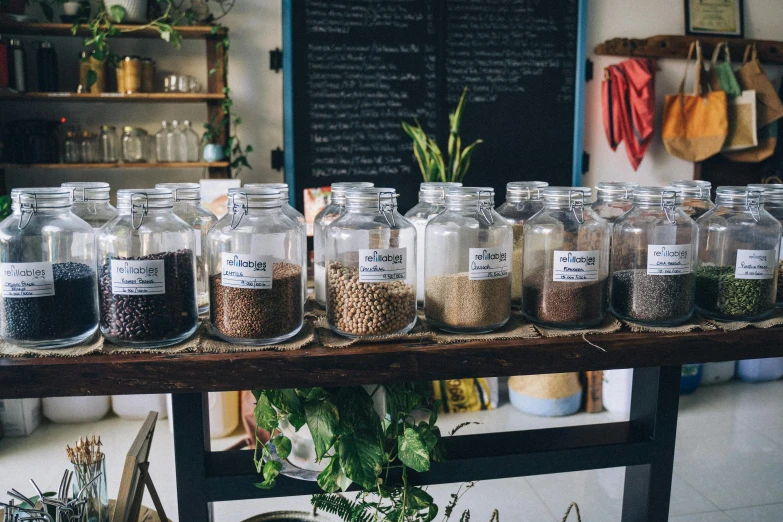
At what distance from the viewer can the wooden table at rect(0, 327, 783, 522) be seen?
102cm

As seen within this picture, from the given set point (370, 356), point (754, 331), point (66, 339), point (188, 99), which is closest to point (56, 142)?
point (188, 99)

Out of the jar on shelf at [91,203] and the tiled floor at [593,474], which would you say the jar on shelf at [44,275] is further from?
the tiled floor at [593,474]

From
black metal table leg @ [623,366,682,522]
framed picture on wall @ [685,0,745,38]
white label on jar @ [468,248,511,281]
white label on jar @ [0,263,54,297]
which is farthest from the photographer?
framed picture on wall @ [685,0,745,38]

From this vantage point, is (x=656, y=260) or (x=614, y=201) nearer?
(x=656, y=260)

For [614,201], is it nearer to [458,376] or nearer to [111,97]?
[458,376]

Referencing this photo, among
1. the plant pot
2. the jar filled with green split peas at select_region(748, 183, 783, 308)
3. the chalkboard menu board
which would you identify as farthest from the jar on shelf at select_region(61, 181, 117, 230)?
the chalkboard menu board

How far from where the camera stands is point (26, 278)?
100cm

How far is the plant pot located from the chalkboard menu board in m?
0.64

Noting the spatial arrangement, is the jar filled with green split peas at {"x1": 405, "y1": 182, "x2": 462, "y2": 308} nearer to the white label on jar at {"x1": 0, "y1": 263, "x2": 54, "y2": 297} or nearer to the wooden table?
the wooden table

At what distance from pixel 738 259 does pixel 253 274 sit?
0.88 m

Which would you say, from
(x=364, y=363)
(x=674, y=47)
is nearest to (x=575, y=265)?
(x=364, y=363)

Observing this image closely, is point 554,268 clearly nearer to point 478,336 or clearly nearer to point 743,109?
point 478,336

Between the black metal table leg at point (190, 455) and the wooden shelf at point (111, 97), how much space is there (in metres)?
1.92

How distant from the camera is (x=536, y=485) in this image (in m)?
2.35
